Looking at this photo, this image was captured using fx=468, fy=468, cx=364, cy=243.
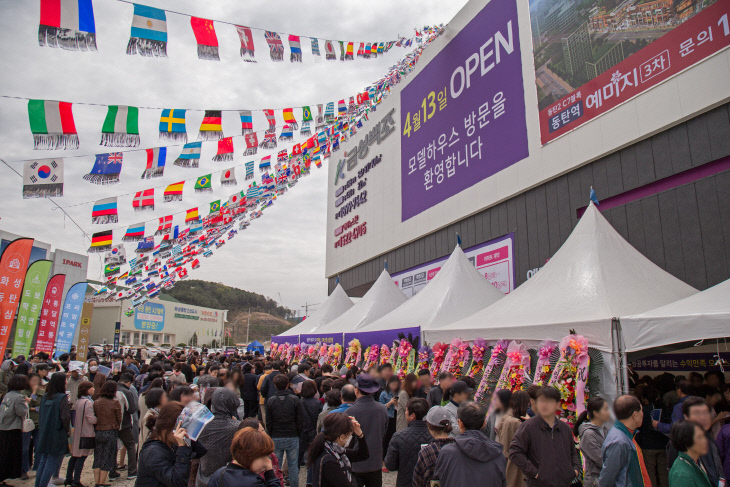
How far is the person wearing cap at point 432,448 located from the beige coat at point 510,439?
1.14 metres

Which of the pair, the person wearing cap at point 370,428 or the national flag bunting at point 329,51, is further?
the national flag bunting at point 329,51

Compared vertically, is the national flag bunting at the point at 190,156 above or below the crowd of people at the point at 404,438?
above

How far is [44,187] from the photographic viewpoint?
8.66 meters

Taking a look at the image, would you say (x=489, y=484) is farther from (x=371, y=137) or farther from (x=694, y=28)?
(x=371, y=137)

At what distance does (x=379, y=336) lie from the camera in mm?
9367

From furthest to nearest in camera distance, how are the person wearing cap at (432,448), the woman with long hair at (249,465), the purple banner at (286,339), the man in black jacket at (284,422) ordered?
the purple banner at (286,339) < the man in black jacket at (284,422) < the person wearing cap at (432,448) < the woman with long hair at (249,465)

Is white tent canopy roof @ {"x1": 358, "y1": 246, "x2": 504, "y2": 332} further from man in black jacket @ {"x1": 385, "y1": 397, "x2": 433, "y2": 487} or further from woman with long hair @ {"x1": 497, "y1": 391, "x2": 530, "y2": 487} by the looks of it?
man in black jacket @ {"x1": 385, "y1": 397, "x2": 433, "y2": 487}

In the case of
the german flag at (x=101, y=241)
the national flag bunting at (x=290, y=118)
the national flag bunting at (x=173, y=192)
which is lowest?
the german flag at (x=101, y=241)

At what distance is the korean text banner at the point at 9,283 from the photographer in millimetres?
10234

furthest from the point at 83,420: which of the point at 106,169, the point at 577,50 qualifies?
the point at 577,50

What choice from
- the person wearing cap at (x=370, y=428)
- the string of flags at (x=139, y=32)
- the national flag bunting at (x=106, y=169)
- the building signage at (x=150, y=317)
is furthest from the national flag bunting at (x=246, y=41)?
the building signage at (x=150, y=317)

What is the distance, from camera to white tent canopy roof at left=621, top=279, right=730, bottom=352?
4047 mm

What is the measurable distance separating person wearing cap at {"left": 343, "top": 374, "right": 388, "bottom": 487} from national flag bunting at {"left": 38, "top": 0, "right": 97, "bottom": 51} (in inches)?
248

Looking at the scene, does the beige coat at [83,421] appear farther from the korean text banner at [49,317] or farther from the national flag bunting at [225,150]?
the korean text banner at [49,317]
